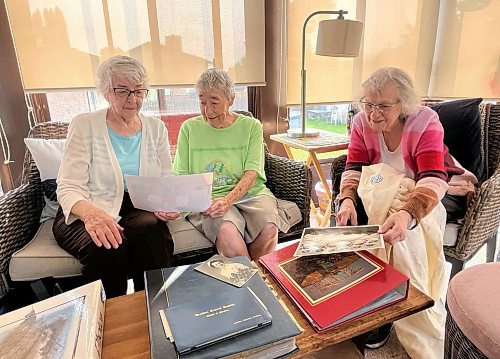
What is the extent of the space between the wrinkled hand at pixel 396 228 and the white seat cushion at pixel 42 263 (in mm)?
1066

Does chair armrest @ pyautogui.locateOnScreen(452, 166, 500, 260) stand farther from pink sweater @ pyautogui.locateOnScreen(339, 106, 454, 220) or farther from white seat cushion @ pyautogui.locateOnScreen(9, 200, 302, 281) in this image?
white seat cushion @ pyautogui.locateOnScreen(9, 200, 302, 281)

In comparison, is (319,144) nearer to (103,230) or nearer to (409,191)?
(409,191)

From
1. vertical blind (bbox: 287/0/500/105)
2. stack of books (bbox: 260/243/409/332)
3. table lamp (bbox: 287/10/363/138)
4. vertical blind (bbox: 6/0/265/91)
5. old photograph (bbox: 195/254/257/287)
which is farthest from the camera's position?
vertical blind (bbox: 287/0/500/105)

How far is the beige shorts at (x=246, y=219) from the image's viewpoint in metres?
1.39

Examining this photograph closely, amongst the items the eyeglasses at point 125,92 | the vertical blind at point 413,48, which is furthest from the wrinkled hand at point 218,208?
the vertical blind at point 413,48

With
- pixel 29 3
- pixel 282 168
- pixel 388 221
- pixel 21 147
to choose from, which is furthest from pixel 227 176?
pixel 29 3

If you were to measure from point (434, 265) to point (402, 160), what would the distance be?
1.36ft

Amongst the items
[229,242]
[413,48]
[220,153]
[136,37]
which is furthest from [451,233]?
[136,37]

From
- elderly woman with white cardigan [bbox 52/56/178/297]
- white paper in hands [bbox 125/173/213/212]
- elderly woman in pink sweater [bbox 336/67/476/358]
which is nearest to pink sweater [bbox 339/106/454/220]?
elderly woman in pink sweater [bbox 336/67/476/358]

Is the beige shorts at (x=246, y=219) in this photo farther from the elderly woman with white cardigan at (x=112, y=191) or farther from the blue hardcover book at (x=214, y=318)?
the blue hardcover book at (x=214, y=318)

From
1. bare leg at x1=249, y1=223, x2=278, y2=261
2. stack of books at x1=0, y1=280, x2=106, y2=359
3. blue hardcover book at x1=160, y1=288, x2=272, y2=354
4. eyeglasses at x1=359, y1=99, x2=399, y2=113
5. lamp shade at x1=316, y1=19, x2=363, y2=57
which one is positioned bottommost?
bare leg at x1=249, y1=223, x2=278, y2=261

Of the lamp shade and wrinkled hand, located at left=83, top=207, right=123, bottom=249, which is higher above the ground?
the lamp shade

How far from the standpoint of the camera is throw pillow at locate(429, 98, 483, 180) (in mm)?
1516

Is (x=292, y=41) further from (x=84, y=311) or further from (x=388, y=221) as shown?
(x=84, y=311)
